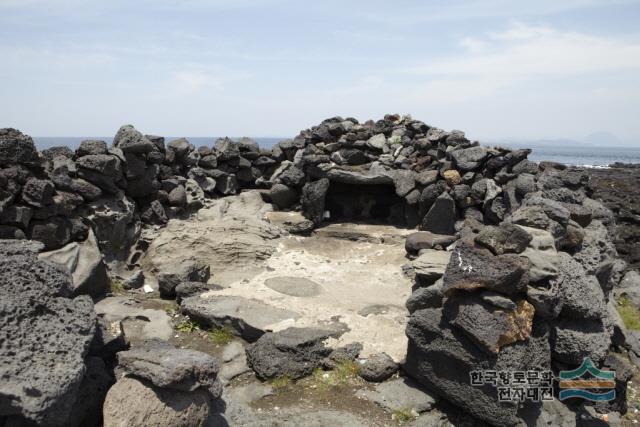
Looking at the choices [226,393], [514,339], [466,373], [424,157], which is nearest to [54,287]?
[226,393]

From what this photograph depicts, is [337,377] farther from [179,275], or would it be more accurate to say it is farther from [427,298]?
[179,275]

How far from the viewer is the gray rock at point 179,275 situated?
10.4 metres

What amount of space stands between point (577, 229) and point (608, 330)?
163cm

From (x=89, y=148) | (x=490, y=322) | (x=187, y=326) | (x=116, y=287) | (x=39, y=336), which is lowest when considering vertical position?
(x=187, y=326)

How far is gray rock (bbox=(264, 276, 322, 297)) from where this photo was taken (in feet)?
34.8

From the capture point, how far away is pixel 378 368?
24.3 ft

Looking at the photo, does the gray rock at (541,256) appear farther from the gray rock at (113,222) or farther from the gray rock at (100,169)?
the gray rock at (100,169)

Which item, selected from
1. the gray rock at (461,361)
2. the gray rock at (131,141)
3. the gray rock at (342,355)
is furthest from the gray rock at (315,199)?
the gray rock at (461,361)

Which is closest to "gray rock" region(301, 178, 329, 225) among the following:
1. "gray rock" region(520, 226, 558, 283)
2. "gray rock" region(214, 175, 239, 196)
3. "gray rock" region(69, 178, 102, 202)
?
"gray rock" region(214, 175, 239, 196)

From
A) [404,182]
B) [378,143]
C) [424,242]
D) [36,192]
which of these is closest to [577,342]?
[424,242]

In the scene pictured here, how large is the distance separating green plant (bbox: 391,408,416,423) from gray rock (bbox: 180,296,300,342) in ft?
8.88

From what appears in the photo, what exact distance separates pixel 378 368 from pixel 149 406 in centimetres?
338

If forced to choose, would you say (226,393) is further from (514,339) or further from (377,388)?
(514,339)

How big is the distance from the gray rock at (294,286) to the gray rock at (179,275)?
54.5 inches
